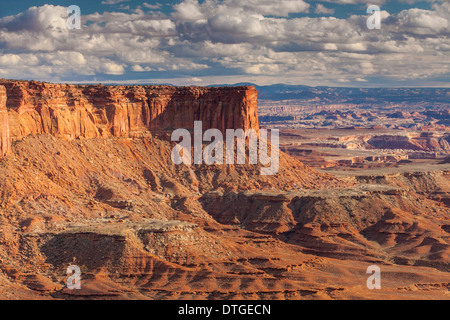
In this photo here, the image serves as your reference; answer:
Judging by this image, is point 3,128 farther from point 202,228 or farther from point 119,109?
point 119,109

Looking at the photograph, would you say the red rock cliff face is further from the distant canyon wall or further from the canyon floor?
the canyon floor

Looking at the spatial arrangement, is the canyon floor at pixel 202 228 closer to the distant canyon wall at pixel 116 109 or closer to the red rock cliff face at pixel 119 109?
the distant canyon wall at pixel 116 109

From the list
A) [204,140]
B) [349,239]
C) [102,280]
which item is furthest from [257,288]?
[204,140]

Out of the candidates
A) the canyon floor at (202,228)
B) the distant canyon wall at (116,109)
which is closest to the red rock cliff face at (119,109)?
the distant canyon wall at (116,109)

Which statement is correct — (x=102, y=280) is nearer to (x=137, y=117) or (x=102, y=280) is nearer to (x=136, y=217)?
(x=136, y=217)

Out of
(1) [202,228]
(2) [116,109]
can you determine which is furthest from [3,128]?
(2) [116,109]
